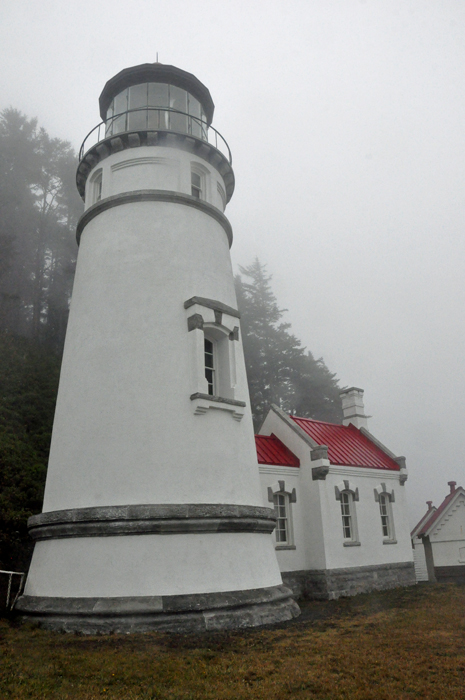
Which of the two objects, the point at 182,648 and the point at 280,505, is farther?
the point at 280,505

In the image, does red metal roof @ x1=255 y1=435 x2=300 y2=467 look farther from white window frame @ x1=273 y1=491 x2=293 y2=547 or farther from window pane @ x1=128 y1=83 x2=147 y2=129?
window pane @ x1=128 y1=83 x2=147 y2=129

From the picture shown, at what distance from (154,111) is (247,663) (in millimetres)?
12210

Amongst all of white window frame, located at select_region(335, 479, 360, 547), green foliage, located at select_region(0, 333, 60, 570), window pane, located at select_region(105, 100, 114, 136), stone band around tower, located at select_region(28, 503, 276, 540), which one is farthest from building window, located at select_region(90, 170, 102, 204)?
white window frame, located at select_region(335, 479, 360, 547)

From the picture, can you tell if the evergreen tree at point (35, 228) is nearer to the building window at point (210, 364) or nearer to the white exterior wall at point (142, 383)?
the white exterior wall at point (142, 383)

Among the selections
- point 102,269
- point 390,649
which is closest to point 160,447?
point 102,269

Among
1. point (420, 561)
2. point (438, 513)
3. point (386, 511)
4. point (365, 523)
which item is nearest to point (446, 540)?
point (438, 513)

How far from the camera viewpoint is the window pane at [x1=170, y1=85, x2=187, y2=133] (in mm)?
13531

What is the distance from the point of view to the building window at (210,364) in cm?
1159

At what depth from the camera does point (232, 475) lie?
10.8 m

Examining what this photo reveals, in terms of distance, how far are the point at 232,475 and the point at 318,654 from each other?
13.2ft

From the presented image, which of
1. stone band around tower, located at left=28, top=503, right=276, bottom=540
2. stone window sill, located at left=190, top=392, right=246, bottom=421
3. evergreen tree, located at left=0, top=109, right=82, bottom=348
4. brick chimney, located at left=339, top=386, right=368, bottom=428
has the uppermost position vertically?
evergreen tree, located at left=0, top=109, right=82, bottom=348

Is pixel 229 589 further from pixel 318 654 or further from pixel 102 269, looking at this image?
pixel 102 269

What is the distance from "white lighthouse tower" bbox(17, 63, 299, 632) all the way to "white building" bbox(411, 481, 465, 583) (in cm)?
1314

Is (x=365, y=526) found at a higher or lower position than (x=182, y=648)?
higher
